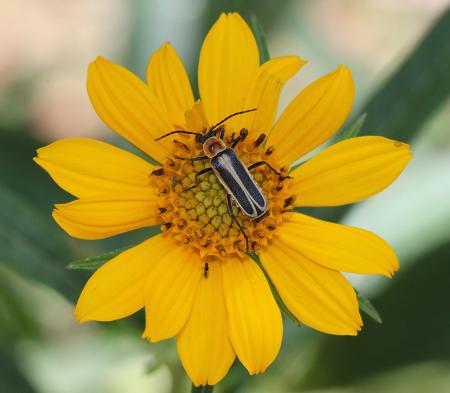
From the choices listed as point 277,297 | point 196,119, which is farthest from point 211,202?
point 277,297

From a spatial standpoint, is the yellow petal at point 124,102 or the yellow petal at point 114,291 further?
the yellow petal at point 124,102

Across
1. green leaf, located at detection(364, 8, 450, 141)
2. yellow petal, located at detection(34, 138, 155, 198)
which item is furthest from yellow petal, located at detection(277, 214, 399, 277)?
green leaf, located at detection(364, 8, 450, 141)

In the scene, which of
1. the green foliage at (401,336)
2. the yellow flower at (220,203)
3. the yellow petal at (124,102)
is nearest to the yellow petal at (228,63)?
the yellow flower at (220,203)

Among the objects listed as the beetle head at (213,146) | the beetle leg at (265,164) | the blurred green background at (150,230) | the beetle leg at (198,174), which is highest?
the beetle head at (213,146)

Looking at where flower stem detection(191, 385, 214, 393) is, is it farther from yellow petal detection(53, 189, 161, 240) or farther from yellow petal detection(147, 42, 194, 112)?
yellow petal detection(147, 42, 194, 112)

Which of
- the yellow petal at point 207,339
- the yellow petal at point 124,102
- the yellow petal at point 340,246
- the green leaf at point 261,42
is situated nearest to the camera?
the yellow petal at point 207,339

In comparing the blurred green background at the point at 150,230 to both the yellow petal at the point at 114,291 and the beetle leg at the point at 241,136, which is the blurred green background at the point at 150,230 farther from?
the beetle leg at the point at 241,136
